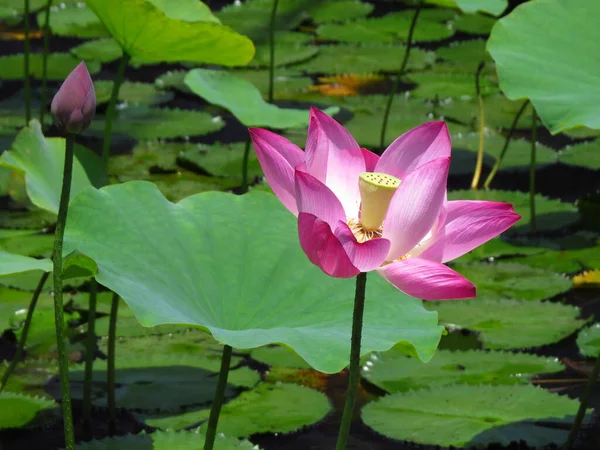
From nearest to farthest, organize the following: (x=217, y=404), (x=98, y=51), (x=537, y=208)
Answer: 1. (x=217, y=404)
2. (x=537, y=208)
3. (x=98, y=51)

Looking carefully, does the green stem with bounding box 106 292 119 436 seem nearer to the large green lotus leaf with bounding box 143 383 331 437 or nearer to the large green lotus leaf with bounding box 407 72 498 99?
the large green lotus leaf with bounding box 143 383 331 437

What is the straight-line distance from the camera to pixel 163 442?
141 cm

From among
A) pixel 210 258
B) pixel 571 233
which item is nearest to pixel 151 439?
pixel 210 258

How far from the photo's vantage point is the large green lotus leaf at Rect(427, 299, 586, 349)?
6.19ft

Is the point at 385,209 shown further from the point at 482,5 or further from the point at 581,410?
the point at 482,5

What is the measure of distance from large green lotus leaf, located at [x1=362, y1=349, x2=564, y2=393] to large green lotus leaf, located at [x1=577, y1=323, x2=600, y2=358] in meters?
0.07

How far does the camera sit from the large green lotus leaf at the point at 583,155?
2.84 metres

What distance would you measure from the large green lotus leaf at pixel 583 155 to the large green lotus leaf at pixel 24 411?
1808mm

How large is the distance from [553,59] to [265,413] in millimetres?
806

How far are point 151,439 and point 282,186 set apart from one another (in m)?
0.66

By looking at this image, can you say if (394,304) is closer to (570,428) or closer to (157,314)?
Result: (157,314)

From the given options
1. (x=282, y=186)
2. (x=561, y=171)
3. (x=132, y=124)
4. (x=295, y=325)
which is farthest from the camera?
(x=132, y=124)

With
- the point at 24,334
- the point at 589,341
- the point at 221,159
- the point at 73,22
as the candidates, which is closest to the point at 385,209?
the point at 24,334

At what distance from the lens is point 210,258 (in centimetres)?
125
